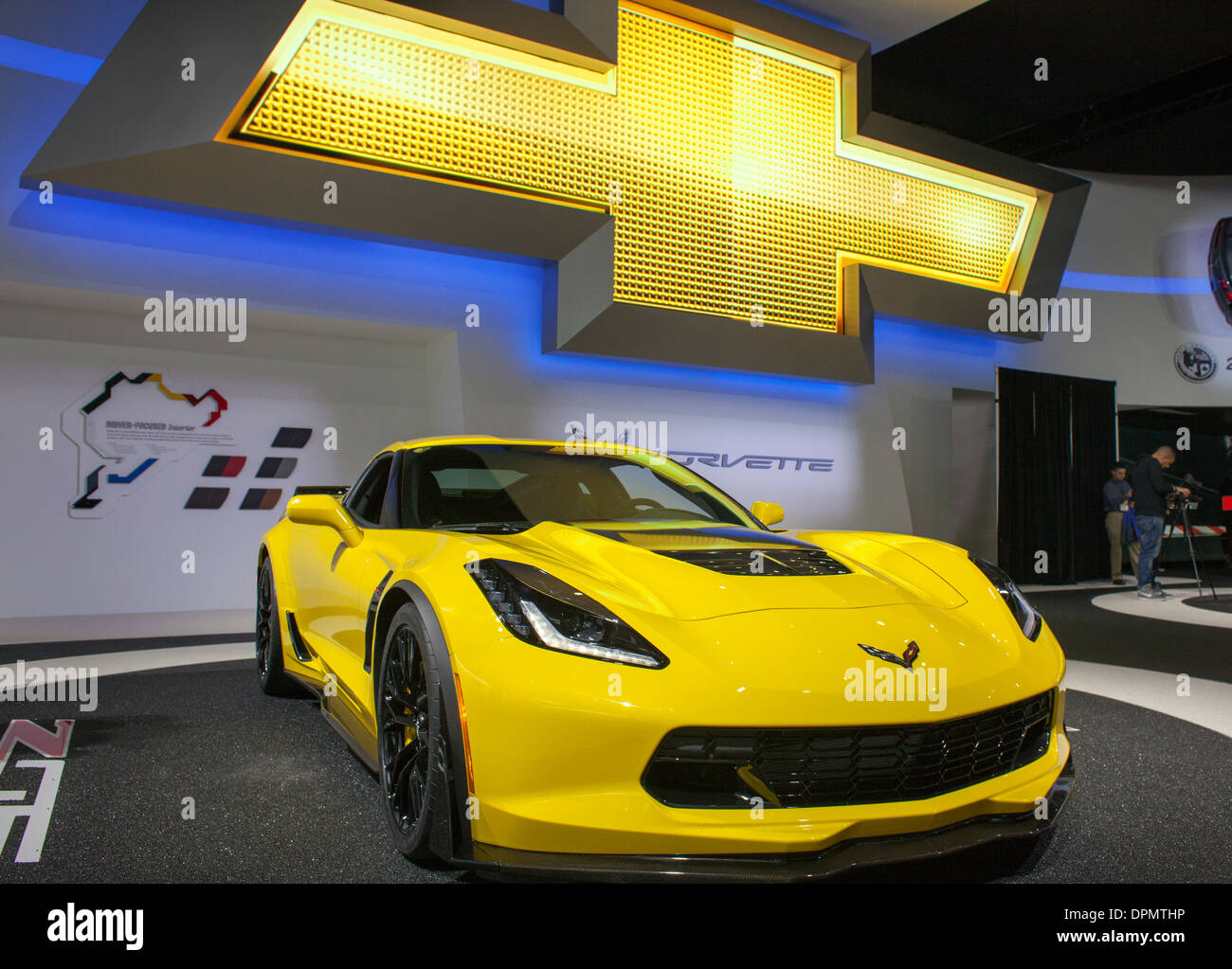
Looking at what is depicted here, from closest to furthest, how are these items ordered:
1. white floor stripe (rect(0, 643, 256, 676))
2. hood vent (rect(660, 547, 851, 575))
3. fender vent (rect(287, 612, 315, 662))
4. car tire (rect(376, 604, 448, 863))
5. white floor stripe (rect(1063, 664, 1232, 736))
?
car tire (rect(376, 604, 448, 863)) → hood vent (rect(660, 547, 851, 575)) → fender vent (rect(287, 612, 315, 662)) → white floor stripe (rect(1063, 664, 1232, 736)) → white floor stripe (rect(0, 643, 256, 676))

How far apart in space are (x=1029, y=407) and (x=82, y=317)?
34.2 feet

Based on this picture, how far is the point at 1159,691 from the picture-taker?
4379 millimetres

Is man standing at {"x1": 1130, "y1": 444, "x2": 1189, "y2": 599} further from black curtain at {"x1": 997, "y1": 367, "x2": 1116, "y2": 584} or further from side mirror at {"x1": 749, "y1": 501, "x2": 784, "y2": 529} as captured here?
side mirror at {"x1": 749, "y1": 501, "x2": 784, "y2": 529}

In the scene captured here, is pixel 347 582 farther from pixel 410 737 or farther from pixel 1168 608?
pixel 1168 608

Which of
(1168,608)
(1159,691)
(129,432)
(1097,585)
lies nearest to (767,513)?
(1159,691)

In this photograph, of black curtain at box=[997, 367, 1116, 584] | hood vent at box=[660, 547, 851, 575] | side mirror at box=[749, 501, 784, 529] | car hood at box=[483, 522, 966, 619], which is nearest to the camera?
car hood at box=[483, 522, 966, 619]

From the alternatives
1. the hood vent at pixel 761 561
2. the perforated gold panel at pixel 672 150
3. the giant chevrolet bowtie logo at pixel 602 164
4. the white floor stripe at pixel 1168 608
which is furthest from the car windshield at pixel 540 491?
the white floor stripe at pixel 1168 608

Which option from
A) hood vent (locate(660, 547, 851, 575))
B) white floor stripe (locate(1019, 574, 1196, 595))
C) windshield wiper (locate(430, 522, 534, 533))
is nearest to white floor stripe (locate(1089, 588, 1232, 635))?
white floor stripe (locate(1019, 574, 1196, 595))

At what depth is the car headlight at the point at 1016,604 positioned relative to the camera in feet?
7.46

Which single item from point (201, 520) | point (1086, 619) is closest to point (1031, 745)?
point (1086, 619)

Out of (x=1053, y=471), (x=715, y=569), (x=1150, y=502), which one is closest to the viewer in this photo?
(x=715, y=569)

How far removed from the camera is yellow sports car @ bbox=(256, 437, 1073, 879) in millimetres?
1634

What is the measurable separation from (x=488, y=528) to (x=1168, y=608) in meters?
8.20

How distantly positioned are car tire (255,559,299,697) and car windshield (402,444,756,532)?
1303 millimetres
